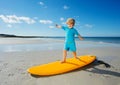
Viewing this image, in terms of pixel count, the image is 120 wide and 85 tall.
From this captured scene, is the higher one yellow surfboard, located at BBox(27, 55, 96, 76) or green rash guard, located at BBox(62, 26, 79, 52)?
green rash guard, located at BBox(62, 26, 79, 52)

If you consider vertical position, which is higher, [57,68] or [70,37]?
[70,37]

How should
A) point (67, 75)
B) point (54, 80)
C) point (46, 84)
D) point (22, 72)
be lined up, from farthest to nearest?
point (22, 72) < point (67, 75) < point (54, 80) < point (46, 84)

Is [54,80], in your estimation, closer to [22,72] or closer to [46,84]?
[46,84]

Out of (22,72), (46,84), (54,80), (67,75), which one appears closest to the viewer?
(46,84)

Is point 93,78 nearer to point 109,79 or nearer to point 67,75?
point 109,79

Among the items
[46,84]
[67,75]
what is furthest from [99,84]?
[46,84]

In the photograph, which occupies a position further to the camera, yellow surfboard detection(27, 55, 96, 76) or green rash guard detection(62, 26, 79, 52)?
green rash guard detection(62, 26, 79, 52)

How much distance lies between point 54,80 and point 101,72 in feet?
5.26

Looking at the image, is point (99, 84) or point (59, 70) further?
point (59, 70)

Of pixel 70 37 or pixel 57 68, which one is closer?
pixel 57 68

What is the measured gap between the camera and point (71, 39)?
5.30 metres

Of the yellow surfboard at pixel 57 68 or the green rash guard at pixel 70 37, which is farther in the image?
the green rash guard at pixel 70 37

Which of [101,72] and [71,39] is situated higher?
[71,39]

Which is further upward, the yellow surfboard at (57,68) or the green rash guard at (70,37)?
the green rash guard at (70,37)
